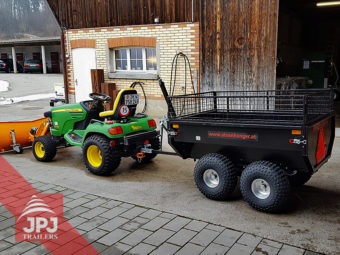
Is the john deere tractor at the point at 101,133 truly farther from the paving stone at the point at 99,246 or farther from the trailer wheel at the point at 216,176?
the paving stone at the point at 99,246

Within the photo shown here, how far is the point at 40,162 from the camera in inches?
279

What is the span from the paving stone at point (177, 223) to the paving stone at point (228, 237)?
50 centimetres

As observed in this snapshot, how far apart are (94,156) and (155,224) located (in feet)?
7.90

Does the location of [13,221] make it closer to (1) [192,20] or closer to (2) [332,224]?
(2) [332,224]

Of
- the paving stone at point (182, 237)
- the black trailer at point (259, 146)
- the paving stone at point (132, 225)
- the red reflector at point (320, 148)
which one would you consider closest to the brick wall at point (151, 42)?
the black trailer at point (259, 146)

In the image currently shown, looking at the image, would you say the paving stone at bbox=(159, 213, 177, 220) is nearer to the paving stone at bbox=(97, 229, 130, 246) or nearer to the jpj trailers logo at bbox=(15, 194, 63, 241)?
the paving stone at bbox=(97, 229, 130, 246)

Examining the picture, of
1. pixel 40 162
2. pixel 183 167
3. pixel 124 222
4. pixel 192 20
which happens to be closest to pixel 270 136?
pixel 124 222

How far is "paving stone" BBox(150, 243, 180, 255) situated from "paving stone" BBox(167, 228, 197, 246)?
0.08 meters

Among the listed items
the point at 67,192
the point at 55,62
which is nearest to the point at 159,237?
the point at 67,192

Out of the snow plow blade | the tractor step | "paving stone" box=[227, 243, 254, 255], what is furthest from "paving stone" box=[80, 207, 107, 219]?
the snow plow blade

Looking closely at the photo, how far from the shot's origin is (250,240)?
3.75 metres

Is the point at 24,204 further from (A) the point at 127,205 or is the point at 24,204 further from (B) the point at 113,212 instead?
(A) the point at 127,205

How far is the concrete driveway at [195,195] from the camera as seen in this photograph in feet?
13.0

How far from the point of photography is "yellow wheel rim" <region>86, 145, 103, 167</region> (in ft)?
20.2
